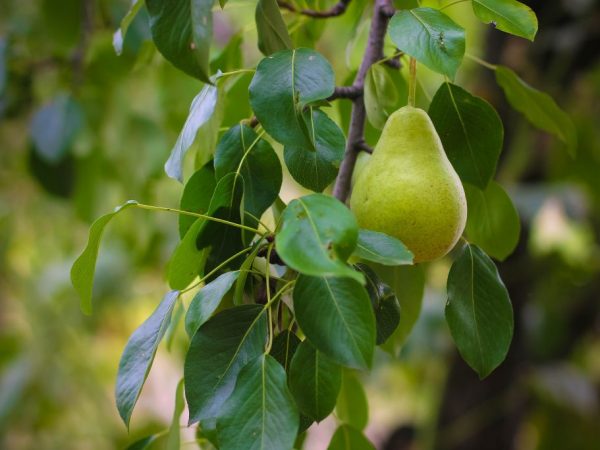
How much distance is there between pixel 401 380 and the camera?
2031 millimetres

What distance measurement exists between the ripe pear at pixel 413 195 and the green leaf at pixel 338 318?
0.24ft

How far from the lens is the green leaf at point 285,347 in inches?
16.6

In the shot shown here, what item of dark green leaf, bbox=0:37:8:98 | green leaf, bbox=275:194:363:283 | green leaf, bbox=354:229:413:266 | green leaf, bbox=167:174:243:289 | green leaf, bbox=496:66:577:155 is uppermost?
green leaf, bbox=275:194:363:283

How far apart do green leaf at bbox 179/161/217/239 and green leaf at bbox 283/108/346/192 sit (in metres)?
0.08

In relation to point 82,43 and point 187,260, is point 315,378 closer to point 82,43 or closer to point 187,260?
point 187,260

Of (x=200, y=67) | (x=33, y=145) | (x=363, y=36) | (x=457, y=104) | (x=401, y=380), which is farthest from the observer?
(x=401, y=380)

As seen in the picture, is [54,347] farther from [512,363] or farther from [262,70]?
[262,70]

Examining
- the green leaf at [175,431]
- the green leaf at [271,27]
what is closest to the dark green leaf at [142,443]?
the green leaf at [175,431]

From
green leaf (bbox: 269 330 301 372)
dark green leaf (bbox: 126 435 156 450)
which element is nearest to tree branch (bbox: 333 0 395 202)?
green leaf (bbox: 269 330 301 372)

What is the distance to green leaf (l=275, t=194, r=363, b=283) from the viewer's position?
1.04 ft

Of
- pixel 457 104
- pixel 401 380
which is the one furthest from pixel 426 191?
pixel 401 380

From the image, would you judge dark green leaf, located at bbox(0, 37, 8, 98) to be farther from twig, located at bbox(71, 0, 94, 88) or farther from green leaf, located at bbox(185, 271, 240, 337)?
green leaf, located at bbox(185, 271, 240, 337)

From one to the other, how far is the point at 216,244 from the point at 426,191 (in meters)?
0.13

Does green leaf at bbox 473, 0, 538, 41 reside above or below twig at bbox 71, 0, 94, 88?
above
